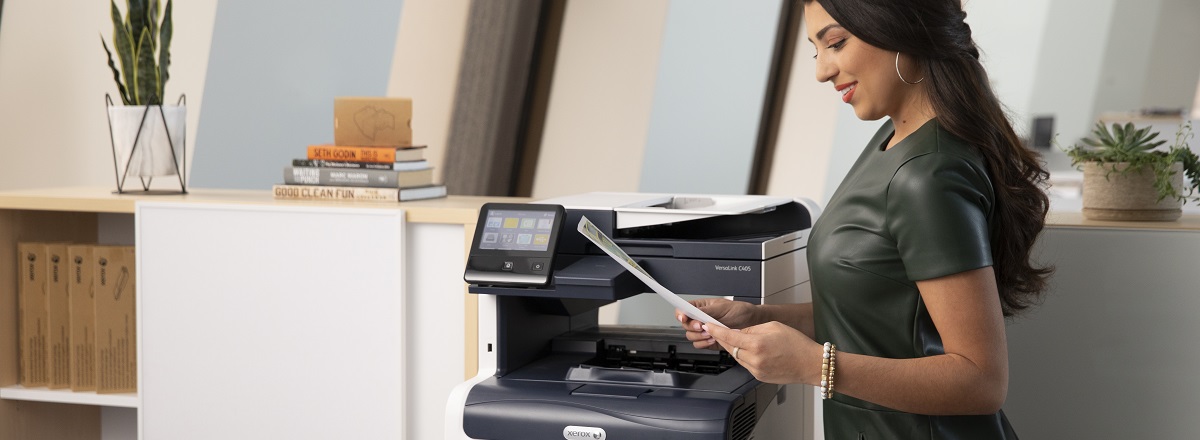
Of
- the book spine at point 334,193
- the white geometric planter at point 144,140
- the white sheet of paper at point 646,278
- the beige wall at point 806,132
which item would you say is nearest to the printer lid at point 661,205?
the white sheet of paper at point 646,278

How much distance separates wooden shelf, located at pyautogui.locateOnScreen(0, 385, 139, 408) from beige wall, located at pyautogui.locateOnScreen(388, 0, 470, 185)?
1.23 meters

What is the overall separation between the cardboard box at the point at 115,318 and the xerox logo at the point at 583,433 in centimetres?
127

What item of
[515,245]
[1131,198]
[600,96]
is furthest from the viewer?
[600,96]

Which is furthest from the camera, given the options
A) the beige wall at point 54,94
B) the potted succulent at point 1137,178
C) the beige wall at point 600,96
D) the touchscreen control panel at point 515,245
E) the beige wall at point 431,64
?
the beige wall at point 600,96

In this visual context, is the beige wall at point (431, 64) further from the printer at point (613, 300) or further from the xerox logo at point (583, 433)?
the xerox logo at point (583, 433)

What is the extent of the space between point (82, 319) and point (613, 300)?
136 centimetres

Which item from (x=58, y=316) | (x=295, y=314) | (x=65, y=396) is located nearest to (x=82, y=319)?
(x=58, y=316)

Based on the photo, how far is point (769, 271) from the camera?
170cm

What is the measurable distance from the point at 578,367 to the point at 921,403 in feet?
1.98

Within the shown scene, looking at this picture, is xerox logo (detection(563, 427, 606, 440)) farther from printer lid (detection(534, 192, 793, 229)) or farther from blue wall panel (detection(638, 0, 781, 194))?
blue wall panel (detection(638, 0, 781, 194))

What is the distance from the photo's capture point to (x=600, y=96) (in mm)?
4027

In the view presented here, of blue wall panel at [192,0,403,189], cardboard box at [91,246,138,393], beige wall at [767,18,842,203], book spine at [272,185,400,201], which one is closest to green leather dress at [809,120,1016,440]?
book spine at [272,185,400,201]

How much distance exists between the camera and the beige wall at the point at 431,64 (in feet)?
11.0

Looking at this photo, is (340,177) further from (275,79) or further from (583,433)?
(583,433)
